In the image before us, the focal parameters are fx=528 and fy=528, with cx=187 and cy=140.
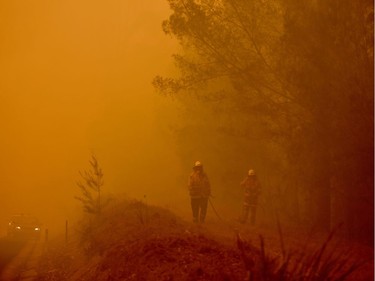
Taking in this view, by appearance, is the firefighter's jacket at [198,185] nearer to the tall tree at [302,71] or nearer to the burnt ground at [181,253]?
the burnt ground at [181,253]

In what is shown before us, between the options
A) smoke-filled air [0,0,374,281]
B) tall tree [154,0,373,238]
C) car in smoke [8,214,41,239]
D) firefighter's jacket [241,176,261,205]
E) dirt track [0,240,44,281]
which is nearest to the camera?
smoke-filled air [0,0,374,281]

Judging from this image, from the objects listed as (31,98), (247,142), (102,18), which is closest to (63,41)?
(102,18)

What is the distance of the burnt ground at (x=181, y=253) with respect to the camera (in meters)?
7.80

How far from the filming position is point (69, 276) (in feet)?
46.3

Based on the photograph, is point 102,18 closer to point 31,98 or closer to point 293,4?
point 31,98

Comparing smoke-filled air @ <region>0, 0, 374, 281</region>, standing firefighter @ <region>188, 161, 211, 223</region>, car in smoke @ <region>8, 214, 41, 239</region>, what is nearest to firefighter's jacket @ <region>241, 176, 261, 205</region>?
smoke-filled air @ <region>0, 0, 374, 281</region>

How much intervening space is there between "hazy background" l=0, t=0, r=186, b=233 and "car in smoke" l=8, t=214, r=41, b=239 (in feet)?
23.4

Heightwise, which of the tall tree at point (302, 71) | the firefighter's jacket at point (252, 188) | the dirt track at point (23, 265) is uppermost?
the tall tree at point (302, 71)

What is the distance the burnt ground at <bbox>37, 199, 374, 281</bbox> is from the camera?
780 cm

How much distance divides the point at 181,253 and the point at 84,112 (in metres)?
105

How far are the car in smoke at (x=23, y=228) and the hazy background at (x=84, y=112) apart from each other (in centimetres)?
712

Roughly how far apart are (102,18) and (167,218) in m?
183

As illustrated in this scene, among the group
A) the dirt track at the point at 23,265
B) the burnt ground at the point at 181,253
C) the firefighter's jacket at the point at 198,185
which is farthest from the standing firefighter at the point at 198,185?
the dirt track at the point at 23,265

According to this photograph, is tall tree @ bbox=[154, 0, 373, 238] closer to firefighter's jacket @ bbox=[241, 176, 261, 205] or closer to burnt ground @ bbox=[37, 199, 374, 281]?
firefighter's jacket @ bbox=[241, 176, 261, 205]
